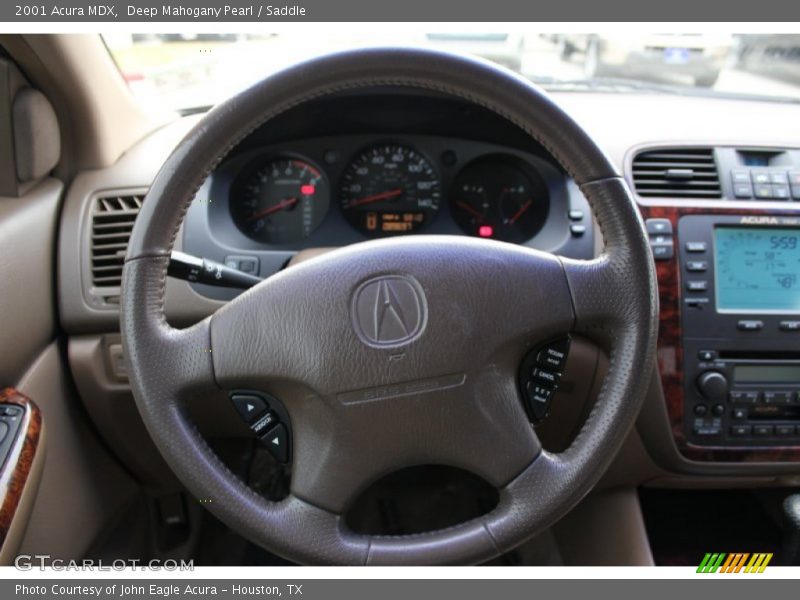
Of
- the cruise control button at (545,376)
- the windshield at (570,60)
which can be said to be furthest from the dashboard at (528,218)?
the cruise control button at (545,376)

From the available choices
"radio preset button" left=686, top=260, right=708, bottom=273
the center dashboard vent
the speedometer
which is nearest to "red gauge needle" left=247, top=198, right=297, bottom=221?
the speedometer

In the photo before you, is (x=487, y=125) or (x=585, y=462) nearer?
(x=585, y=462)

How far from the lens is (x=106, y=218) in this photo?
4.86 feet

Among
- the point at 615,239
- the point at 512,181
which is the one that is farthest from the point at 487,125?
the point at 615,239

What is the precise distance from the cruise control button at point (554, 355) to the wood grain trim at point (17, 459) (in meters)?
0.88

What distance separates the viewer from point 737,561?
1.61 m

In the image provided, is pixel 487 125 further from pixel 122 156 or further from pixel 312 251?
pixel 122 156

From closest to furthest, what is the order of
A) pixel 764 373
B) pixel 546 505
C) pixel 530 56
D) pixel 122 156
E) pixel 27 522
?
pixel 546 505
pixel 27 522
pixel 764 373
pixel 122 156
pixel 530 56

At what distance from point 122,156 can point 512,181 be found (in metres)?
0.90

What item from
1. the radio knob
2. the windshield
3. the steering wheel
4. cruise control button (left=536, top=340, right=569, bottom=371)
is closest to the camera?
the steering wheel

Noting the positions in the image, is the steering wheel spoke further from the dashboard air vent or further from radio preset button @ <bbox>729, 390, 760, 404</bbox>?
radio preset button @ <bbox>729, 390, 760, 404</bbox>

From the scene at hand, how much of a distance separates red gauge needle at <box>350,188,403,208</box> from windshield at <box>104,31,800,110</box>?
362mm

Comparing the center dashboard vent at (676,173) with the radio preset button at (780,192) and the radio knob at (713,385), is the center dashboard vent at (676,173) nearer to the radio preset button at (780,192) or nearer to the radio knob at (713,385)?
the radio preset button at (780,192)

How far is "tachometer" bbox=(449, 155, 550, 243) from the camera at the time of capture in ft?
5.31
